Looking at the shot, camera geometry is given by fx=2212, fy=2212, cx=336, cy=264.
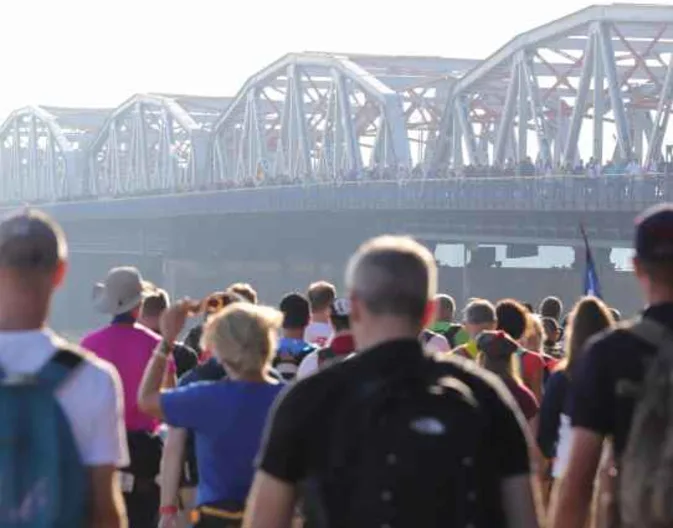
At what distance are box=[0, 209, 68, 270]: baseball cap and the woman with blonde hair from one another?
190cm

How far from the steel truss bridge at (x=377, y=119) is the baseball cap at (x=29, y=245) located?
52853 mm

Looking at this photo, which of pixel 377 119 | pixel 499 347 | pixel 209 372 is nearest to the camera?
pixel 209 372

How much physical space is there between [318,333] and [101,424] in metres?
6.63

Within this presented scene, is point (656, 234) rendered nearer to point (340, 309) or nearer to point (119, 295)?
point (340, 309)

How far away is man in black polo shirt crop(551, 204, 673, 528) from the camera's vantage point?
5.59 meters

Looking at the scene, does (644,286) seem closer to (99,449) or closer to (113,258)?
(99,449)

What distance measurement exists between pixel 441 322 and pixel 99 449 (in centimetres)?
956

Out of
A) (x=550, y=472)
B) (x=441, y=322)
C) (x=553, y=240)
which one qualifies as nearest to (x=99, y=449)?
(x=550, y=472)

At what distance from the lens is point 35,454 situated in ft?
17.4

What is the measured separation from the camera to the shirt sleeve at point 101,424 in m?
5.38

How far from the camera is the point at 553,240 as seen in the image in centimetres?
5881

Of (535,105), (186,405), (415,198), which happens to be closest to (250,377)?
(186,405)

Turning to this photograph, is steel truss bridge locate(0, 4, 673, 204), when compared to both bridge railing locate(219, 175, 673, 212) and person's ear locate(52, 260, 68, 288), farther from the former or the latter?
person's ear locate(52, 260, 68, 288)

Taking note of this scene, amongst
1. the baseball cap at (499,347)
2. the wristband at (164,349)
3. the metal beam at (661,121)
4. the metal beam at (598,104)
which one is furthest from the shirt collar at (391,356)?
the metal beam at (598,104)
